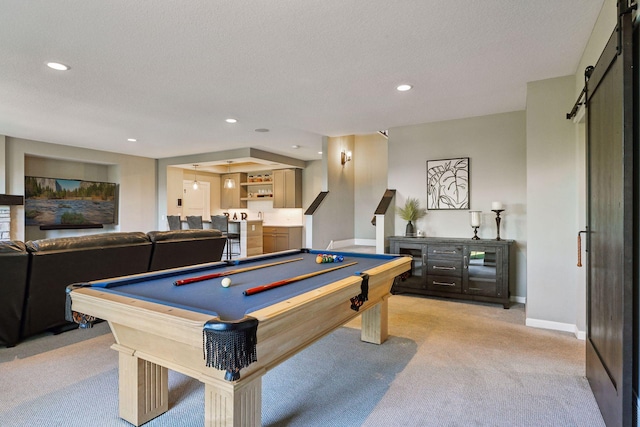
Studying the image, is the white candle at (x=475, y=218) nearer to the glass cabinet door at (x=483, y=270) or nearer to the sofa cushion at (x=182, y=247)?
the glass cabinet door at (x=483, y=270)

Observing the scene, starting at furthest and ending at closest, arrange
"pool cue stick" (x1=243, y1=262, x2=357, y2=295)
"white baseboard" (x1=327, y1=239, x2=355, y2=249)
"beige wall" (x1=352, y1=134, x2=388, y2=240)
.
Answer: "beige wall" (x1=352, y1=134, x2=388, y2=240) < "white baseboard" (x1=327, y1=239, x2=355, y2=249) < "pool cue stick" (x1=243, y1=262, x2=357, y2=295)

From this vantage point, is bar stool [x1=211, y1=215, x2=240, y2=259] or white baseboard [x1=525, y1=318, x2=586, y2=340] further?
bar stool [x1=211, y1=215, x2=240, y2=259]

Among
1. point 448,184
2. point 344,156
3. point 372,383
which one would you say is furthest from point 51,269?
point 344,156

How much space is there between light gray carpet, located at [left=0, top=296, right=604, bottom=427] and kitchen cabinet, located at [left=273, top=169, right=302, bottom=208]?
566 cm

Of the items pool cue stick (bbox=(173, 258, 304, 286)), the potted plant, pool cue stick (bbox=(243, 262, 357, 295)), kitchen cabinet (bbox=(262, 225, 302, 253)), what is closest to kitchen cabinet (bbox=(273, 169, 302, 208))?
kitchen cabinet (bbox=(262, 225, 302, 253))

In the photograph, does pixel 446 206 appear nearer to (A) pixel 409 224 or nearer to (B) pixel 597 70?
(A) pixel 409 224

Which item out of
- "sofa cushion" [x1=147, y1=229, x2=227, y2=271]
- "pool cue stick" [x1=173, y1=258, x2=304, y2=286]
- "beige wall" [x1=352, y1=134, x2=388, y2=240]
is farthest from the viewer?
"beige wall" [x1=352, y1=134, x2=388, y2=240]

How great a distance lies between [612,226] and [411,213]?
333cm

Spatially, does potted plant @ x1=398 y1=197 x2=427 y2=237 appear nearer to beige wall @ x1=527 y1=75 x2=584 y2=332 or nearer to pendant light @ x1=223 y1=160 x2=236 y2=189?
beige wall @ x1=527 y1=75 x2=584 y2=332

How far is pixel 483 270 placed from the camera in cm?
427

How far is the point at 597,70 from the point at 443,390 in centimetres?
217

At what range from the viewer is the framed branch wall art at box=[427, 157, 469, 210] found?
4.82 meters

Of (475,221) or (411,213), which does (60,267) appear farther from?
(475,221)

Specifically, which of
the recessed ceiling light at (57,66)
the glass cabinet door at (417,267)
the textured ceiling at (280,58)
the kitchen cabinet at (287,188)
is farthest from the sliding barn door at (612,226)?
the kitchen cabinet at (287,188)
